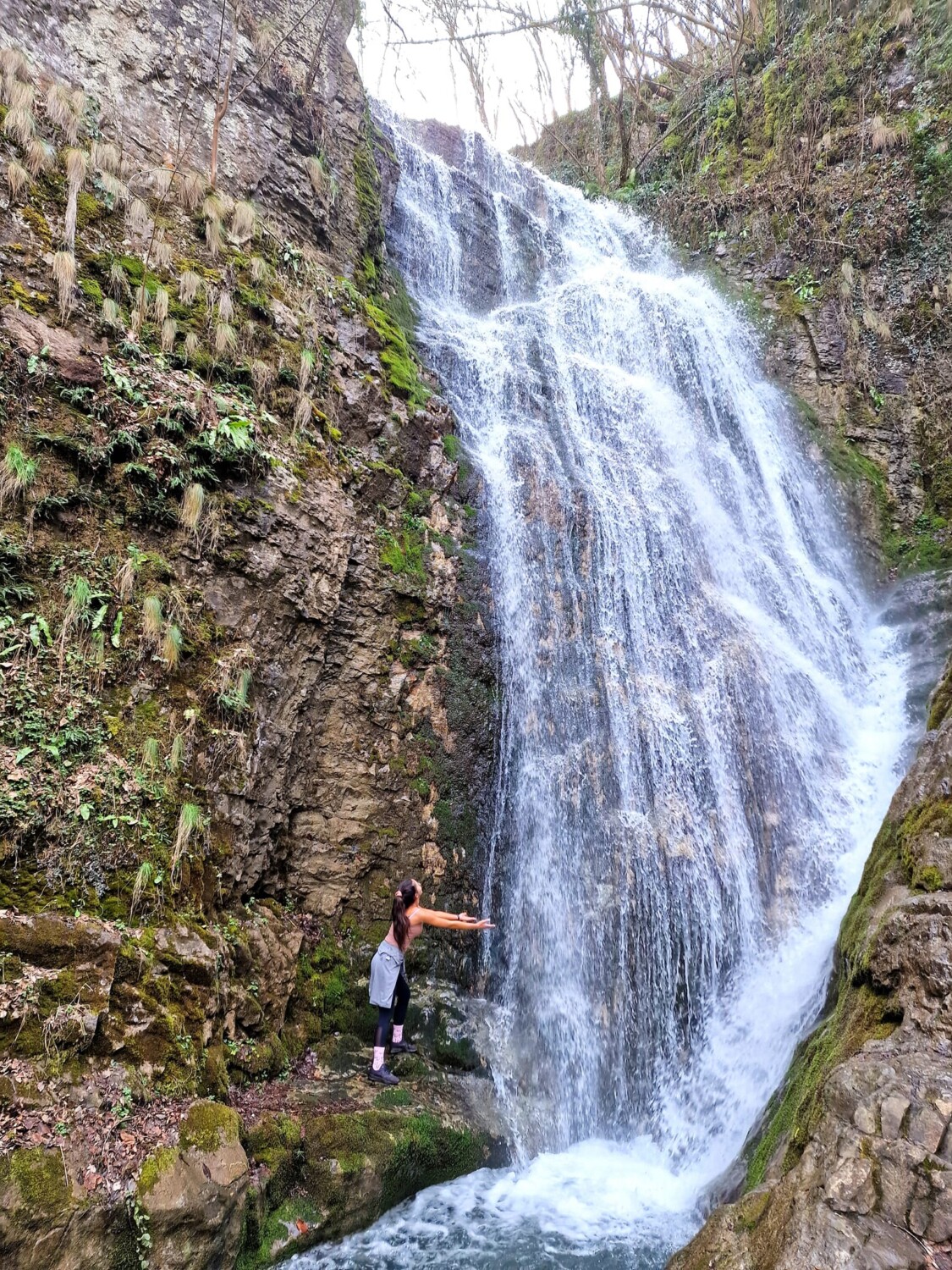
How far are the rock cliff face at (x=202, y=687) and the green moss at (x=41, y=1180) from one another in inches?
0.5

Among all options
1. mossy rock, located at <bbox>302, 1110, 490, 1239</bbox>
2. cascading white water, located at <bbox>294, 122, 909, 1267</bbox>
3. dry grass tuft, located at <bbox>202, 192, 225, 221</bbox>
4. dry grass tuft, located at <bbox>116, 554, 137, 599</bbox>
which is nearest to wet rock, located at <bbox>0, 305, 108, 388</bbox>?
dry grass tuft, located at <bbox>116, 554, 137, 599</bbox>

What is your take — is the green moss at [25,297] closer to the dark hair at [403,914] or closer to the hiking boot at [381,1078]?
the dark hair at [403,914]

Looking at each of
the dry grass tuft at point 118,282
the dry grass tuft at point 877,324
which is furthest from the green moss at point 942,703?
the dry grass tuft at point 877,324

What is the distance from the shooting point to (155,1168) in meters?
3.63

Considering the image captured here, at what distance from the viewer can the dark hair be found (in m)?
5.50

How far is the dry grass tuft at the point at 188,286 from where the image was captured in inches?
→ 276

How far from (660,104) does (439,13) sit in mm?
15407

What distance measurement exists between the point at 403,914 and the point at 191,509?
3.83m

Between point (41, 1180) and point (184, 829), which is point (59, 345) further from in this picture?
point (41, 1180)

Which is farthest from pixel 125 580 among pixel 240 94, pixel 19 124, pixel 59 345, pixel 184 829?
pixel 240 94

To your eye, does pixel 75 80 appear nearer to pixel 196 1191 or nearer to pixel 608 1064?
pixel 196 1191

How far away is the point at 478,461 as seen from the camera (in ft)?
31.2

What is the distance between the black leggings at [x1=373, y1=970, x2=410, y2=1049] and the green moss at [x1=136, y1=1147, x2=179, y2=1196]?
6.50 feet

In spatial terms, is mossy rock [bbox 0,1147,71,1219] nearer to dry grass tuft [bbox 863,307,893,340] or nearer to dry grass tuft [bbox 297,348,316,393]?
dry grass tuft [bbox 297,348,316,393]
